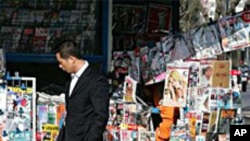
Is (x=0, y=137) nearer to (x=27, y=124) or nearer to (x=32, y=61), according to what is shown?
(x=27, y=124)

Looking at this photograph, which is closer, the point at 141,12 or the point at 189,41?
the point at 189,41

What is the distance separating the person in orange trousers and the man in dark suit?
164 cm

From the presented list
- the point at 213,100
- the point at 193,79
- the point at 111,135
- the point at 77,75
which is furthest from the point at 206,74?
the point at 77,75

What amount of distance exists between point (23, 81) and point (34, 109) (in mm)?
262

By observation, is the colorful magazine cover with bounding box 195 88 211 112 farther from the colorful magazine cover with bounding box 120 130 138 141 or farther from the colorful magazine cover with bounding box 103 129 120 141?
the colorful magazine cover with bounding box 103 129 120 141

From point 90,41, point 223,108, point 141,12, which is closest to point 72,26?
point 90,41

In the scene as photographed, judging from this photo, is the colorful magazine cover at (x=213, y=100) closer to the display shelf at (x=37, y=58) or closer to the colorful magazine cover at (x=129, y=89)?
the colorful magazine cover at (x=129, y=89)

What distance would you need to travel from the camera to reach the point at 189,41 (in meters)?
6.98

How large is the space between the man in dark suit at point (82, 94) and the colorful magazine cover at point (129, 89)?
1.74 meters

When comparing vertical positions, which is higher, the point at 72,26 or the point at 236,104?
the point at 72,26

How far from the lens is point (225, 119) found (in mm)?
6840

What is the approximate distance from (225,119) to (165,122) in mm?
540

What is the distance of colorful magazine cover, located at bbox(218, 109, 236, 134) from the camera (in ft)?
22.4

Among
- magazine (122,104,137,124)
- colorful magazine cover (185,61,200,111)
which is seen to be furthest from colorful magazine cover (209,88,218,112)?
magazine (122,104,137,124)
